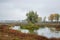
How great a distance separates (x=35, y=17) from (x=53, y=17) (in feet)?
25.5

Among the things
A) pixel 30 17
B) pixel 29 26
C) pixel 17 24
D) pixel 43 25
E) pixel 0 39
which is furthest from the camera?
pixel 30 17

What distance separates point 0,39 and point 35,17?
1477 inches

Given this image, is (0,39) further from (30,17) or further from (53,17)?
(53,17)

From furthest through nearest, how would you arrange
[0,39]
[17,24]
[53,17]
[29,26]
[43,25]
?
[53,17] → [43,25] → [17,24] → [29,26] → [0,39]

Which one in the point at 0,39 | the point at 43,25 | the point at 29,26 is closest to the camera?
the point at 0,39

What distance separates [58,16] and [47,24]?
40.7ft

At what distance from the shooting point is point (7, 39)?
481 inches

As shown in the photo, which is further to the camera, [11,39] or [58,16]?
[58,16]

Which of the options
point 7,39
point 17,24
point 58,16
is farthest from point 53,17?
point 7,39

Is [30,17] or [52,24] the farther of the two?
[30,17]

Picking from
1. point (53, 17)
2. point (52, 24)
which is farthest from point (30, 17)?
point (53, 17)

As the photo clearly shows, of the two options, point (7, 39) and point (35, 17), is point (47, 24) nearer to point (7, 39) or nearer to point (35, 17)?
point (35, 17)

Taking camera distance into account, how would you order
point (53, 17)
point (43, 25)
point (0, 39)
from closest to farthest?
Answer: point (0, 39), point (43, 25), point (53, 17)

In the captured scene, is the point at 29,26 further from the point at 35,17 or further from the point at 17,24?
the point at 35,17
